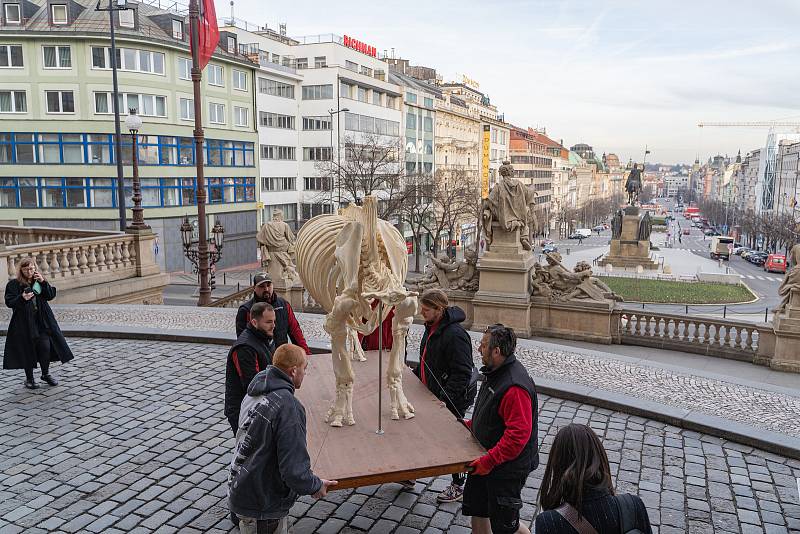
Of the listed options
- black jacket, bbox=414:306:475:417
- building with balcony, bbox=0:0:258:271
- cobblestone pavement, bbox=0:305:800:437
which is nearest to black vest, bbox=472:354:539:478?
black jacket, bbox=414:306:475:417

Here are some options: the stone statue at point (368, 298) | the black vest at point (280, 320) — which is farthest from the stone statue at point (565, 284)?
the stone statue at point (368, 298)

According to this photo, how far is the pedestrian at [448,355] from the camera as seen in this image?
581 centimetres

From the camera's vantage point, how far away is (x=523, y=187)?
1483 centimetres

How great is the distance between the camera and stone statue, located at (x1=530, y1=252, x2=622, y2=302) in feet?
49.7

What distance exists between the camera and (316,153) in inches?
2106

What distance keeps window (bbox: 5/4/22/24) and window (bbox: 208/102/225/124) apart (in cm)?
1206

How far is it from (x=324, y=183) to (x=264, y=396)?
4860 cm

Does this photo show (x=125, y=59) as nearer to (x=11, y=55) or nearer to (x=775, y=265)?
(x=11, y=55)

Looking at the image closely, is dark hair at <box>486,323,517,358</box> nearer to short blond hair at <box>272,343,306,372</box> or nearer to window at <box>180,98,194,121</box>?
short blond hair at <box>272,343,306,372</box>

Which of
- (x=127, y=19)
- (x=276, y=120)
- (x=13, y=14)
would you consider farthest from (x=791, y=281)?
(x=13, y=14)

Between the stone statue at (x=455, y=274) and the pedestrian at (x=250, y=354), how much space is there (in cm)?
1039

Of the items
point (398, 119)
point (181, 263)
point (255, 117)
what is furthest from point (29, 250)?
point (398, 119)

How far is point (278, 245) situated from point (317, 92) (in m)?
38.8

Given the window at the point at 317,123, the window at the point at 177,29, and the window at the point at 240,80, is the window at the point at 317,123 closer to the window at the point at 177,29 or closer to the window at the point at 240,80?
the window at the point at 240,80
